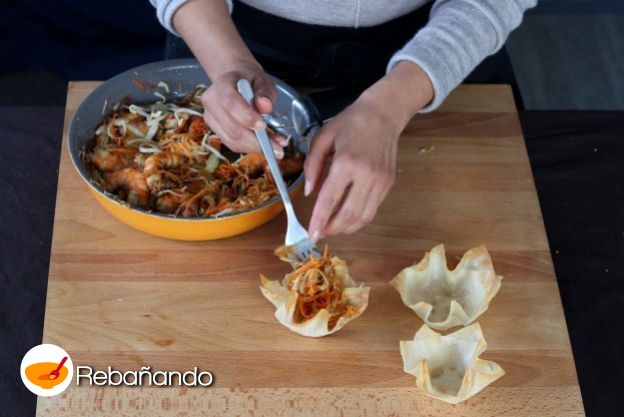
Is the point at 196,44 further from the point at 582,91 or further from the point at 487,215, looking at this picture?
the point at 582,91

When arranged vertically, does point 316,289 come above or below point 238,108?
below

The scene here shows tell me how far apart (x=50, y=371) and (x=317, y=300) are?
396 millimetres

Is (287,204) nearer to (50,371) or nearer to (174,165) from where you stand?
(174,165)

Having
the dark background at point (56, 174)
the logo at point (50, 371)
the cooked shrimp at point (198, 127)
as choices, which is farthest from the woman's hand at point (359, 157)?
the dark background at point (56, 174)

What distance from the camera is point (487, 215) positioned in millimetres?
1345

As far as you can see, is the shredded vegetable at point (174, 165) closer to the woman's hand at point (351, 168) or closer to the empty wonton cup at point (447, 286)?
the woman's hand at point (351, 168)

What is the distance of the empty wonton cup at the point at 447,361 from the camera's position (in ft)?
3.52

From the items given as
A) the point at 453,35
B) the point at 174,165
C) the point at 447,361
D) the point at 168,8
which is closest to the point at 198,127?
the point at 174,165

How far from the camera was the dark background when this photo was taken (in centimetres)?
136

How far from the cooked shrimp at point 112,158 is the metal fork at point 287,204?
258 mm

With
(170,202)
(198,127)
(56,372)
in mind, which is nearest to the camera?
(56,372)

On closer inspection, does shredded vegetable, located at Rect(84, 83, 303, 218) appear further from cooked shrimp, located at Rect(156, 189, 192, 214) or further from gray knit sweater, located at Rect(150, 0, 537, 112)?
gray knit sweater, located at Rect(150, 0, 537, 112)

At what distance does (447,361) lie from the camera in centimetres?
113

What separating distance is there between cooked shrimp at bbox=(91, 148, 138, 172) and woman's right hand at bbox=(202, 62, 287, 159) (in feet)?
0.61
